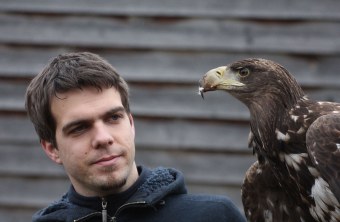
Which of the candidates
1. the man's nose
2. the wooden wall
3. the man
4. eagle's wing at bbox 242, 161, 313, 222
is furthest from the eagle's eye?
the wooden wall

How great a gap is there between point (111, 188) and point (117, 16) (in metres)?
2.55

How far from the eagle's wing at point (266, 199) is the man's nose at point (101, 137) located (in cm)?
84

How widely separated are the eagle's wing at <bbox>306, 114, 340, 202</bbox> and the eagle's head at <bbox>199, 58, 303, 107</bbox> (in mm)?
279

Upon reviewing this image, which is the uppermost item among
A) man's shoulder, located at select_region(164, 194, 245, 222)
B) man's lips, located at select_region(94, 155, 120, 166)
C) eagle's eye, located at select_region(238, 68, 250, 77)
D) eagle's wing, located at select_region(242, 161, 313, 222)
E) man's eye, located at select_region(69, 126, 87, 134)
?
eagle's eye, located at select_region(238, 68, 250, 77)

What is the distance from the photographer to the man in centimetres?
307

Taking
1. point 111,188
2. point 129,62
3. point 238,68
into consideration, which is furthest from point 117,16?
point 111,188

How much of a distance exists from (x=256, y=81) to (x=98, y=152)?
0.82m

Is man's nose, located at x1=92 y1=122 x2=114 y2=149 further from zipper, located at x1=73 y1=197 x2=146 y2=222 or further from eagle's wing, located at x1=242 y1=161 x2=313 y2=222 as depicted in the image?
eagle's wing, located at x1=242 y1=161 x2=313 y2=222

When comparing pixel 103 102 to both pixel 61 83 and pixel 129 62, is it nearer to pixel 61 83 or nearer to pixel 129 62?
pixel 61 83

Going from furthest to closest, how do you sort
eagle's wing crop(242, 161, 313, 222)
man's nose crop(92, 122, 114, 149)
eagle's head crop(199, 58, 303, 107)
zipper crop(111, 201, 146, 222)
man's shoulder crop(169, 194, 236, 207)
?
eagle's wing crop(242, 161, 313, 222) < eagle's head crop(199, 58, 303, 107) < man's shoulder crop(169, 194, 236, 207) < zipper crop(111, 201, 146, 222) < man's nose crop(92, 122, 114, 149)

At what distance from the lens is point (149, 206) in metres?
3.21

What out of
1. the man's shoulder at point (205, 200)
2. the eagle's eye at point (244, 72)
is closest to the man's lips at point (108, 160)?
the man's shoulder at point (205, 200)

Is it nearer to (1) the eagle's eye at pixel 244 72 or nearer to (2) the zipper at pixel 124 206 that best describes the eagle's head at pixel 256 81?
(1) the eagle's eye at pixel 244 72

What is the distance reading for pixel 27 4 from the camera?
18.1 feet
